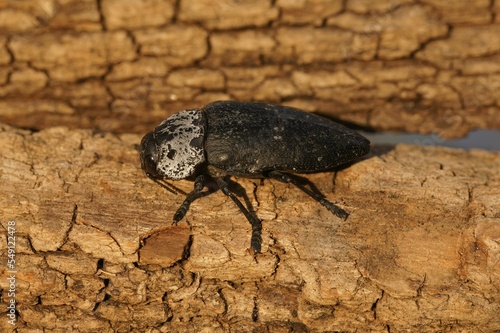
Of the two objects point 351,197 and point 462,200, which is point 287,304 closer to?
point 351,197

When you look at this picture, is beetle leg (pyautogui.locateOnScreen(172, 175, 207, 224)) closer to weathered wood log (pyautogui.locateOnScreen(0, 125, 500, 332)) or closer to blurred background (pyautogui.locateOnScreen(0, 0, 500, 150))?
weathered wood log (pyautogui.locateOnScreen(0, 125, 500, 332))

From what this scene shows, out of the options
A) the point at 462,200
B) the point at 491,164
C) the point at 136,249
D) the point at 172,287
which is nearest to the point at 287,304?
the point at 172,287

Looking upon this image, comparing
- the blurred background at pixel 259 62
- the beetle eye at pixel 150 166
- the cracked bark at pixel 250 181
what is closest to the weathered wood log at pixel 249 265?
the cracked bark at pixel 250 181

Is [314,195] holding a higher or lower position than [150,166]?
lower

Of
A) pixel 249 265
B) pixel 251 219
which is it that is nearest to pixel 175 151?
pixel 251 219

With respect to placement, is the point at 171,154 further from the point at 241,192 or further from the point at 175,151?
the point at 241,192
